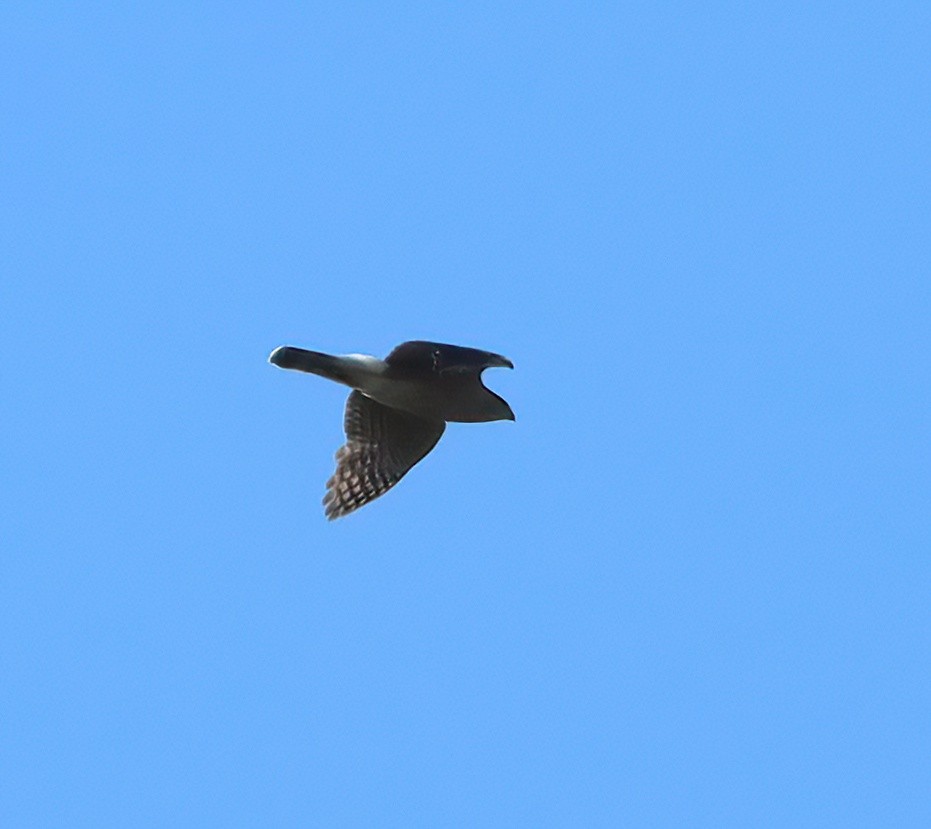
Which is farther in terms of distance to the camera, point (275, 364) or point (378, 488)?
point (378, 488)

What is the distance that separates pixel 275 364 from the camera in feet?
58.5

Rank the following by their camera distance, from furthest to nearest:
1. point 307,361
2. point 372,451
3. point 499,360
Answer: point 372,451 → point 307,361 → point 499,360

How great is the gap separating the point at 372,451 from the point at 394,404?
3.56 feet

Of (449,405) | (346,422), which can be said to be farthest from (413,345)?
(346,422)

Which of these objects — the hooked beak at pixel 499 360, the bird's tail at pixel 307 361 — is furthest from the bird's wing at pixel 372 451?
the hooked beak at pixel 499 360

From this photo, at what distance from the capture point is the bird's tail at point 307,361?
1784 centimetres

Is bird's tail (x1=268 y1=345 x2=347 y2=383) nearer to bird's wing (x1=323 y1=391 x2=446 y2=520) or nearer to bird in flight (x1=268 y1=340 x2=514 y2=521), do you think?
bird in flight (x1=268 y1=340 x2=514 y2=521)

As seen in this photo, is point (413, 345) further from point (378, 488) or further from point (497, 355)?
point (378, 488)

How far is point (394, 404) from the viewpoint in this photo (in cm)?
1852

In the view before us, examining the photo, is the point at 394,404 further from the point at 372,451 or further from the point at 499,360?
the point at 499,360

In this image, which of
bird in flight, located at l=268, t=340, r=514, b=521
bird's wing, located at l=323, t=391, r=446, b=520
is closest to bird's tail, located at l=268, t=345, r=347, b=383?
bird in flight, located at l=268, t=340, r=514, b=521

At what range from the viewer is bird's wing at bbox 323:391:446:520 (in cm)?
1931

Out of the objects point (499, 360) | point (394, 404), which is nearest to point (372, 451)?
point (394, 404)

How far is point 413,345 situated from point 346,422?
207 centimetres
